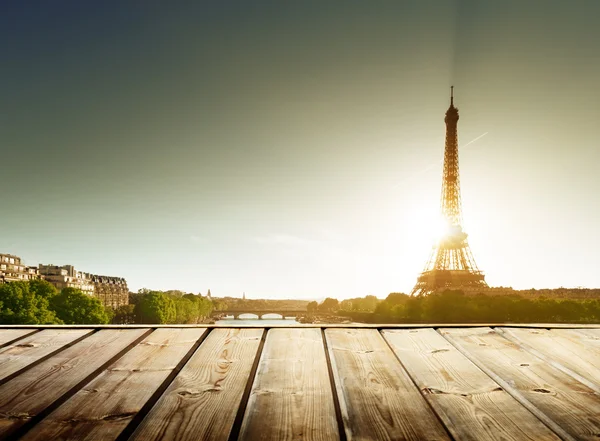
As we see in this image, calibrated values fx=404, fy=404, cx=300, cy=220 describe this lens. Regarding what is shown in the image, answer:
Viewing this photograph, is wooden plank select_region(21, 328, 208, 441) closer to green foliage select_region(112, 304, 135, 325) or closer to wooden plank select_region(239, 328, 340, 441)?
wooden plank select_region(239, 328, 340, 441)

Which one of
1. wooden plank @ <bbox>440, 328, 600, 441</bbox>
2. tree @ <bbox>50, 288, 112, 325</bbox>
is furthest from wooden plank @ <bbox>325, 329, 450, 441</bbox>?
tree @ <bbox>50, 288, 112, 325</bbox>

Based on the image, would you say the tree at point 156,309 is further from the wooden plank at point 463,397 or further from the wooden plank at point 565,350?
the wooden plank at point 463,397

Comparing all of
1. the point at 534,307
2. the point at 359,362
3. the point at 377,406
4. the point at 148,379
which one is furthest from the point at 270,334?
the point at 534,307

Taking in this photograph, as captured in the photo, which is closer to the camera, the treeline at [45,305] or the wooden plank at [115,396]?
the wooden plank at [115,396]

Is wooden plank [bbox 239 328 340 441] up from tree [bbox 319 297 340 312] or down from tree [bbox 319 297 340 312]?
up

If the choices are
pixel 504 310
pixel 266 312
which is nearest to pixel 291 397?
pixel 504 310

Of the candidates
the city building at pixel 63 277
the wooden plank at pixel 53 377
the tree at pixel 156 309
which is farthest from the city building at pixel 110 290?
the wooden plank at pixel 53 377

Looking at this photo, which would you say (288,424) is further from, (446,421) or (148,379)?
(148,379)
